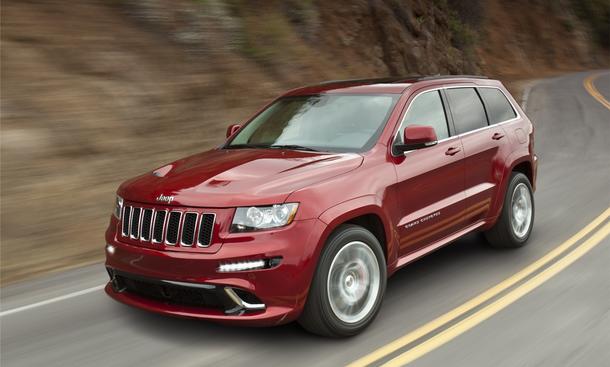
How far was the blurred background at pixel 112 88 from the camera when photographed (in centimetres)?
809

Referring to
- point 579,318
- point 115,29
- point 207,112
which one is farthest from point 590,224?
point 115,29

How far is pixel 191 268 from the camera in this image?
4.36 m

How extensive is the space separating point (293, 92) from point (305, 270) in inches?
94.7

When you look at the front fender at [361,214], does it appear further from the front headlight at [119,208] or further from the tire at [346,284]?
the front headlight at [119,208]

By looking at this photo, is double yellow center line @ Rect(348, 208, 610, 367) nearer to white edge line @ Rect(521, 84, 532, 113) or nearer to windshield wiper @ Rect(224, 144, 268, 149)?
windshield wiper @ Rect(224, 144, 268, 149)

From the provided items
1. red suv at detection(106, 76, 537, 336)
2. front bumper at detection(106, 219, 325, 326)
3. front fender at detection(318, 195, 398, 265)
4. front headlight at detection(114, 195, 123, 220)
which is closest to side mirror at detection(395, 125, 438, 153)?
red suv at detection(106, 76, 537, 336)

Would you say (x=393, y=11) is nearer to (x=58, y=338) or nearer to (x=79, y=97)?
(x=79, y=97)

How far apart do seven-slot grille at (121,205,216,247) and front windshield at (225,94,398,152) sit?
4.22 feet

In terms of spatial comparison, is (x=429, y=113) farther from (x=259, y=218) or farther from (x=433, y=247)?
(x=259, y=218)

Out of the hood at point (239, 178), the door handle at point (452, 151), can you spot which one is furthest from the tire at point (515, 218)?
the hood at point (239, 178)

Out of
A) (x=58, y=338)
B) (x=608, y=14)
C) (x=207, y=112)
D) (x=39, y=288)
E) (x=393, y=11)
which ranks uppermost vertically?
(x=58, y=338)

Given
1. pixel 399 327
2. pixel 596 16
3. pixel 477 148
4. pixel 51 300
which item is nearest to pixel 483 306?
pixel 399 327

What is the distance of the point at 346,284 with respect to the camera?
475cm

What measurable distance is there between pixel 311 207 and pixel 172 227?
90cm
